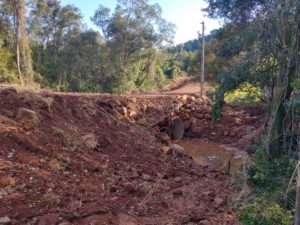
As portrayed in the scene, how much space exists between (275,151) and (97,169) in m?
3.37

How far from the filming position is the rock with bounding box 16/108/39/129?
6.71 meters

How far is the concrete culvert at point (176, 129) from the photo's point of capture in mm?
12812

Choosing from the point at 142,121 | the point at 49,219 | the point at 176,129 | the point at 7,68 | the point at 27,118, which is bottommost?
the point at 176,129

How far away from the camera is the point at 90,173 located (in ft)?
20.7

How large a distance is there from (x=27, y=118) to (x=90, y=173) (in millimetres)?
1649

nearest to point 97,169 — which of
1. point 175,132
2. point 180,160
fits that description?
point 180,160

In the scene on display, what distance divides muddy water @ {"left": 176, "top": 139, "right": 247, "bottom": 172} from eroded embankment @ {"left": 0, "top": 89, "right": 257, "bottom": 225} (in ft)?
4.48

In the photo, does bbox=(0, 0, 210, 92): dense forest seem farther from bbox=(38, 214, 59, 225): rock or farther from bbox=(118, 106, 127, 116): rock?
bbox=(38, 214, 59, 225): rock

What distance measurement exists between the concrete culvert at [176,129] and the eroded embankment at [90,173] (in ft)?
10.2

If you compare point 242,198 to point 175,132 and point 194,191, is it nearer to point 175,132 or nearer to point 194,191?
point 194,191

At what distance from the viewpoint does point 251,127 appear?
1305 cm

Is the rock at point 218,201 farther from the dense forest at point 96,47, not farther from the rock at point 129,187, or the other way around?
the dense forest at point 96,47

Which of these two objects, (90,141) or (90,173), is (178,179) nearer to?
(90,173)

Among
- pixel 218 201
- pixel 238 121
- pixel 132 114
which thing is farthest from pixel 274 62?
pixel 238 121
